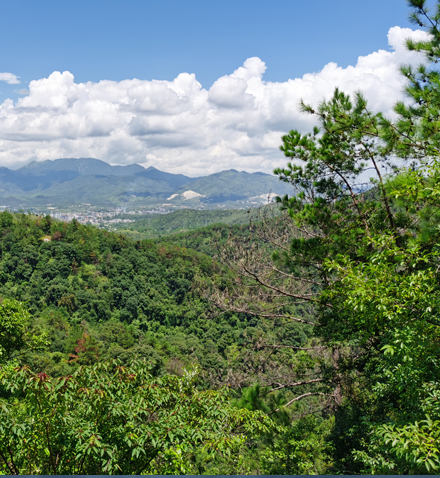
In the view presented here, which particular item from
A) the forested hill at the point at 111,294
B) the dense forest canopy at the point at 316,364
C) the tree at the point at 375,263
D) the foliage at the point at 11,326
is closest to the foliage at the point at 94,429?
the dense forest canopy at the point at 316,364

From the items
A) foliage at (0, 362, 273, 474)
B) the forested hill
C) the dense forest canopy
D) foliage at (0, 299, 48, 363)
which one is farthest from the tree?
the forested hill

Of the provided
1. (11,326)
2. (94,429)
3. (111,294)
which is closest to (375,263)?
(94,429)

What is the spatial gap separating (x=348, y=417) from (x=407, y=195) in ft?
17.0

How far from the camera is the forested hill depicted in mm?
38375

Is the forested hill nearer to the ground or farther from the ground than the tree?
nearer to the ground

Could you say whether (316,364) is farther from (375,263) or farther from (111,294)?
(111,294)

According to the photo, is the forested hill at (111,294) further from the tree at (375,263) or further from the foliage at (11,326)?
the tree at (375,263)

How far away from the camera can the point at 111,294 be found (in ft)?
171

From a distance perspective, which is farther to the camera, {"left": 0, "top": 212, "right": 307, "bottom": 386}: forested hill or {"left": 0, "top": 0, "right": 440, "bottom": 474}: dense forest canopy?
{"left": 0, "top": 212, "right": 307, "bottom": 386}: forested hill

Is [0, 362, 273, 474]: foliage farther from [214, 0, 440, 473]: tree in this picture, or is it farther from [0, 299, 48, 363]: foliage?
[0, 299, 48, 363]: foliage

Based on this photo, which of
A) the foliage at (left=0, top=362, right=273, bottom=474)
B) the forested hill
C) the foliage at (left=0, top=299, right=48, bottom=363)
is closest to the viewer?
the foliage at (left=0, top=362, right=273, bottom=474)

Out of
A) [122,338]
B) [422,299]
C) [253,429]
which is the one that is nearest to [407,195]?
[422,299]

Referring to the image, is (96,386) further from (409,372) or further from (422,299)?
(422,299)

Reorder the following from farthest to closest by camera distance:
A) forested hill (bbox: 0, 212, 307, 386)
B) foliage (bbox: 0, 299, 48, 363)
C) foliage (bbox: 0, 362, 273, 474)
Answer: forested hill (bbox: 0, 212, 307, 386) → foliage (bbox: 0, 299, 48, 363) → foliage (bbox: 0, 362, 273, 474)
